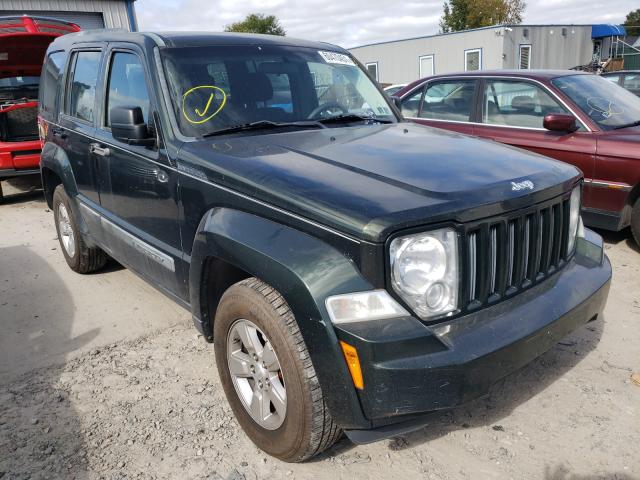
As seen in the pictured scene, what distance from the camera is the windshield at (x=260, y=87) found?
9.99 feet

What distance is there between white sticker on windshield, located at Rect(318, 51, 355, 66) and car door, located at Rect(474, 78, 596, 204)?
2.35 metres

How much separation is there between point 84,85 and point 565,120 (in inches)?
166

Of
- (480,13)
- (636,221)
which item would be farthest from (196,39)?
(480,13)

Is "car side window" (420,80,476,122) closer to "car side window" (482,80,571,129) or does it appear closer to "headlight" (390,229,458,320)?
"car side window" (482,80,571,129)

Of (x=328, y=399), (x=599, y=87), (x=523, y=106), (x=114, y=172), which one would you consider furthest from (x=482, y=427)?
(x=599, y=87)

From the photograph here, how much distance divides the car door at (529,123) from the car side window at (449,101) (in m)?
0.16

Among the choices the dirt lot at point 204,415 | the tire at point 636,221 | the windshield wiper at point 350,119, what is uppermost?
the windshield wiper at point 350,119

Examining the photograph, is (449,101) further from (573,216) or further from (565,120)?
(573,216)

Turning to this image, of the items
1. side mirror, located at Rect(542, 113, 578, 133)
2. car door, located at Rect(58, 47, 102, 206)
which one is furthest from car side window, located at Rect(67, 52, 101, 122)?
side mirror, located at Rect(542, 113, 578, 133)

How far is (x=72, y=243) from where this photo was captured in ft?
15.7

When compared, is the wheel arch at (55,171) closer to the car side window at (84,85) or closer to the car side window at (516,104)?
the car side window at (84,85)

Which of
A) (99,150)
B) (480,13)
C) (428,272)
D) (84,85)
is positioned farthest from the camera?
(480,13)

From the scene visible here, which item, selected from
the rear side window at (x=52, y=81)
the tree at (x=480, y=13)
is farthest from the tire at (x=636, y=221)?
the tree at (x=480, y=13)

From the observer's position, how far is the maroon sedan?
4.92m
